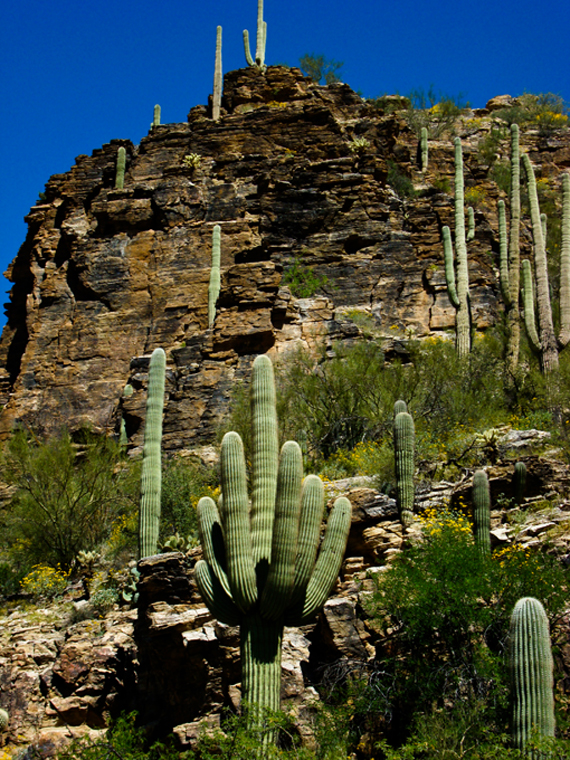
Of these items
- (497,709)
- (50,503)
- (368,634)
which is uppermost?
(50,503)

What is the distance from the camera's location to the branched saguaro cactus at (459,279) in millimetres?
17844

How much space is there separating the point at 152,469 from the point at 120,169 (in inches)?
616

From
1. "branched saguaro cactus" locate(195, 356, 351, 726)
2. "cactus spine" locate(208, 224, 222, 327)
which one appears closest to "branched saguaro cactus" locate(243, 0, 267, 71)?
"cactus spine" locate(208, 224, 222, 327)

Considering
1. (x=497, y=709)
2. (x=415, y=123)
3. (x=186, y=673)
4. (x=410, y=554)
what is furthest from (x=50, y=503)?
(x=415, y=123)

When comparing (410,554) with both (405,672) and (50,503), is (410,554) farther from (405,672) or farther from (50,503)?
(50,503)

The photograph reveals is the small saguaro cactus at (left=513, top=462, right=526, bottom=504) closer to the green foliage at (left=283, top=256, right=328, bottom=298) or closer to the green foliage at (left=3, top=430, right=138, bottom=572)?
the green foliage at (left=3, top=430, right=138, bottom=572)

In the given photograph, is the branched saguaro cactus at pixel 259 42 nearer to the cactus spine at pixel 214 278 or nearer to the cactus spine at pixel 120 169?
the cactus spine at pixel 120 169

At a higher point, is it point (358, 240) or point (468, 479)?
point (358, 240)

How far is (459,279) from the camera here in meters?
18.3

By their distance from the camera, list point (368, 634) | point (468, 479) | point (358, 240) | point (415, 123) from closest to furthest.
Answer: point (368, 634) → point (468, 479) → point (358, 240) → point (415, 123)

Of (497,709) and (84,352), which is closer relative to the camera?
(497,709)

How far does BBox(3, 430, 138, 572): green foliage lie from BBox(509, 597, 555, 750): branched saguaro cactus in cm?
956

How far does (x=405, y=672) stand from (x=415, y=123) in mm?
25734

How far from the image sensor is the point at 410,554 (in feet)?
32.0
